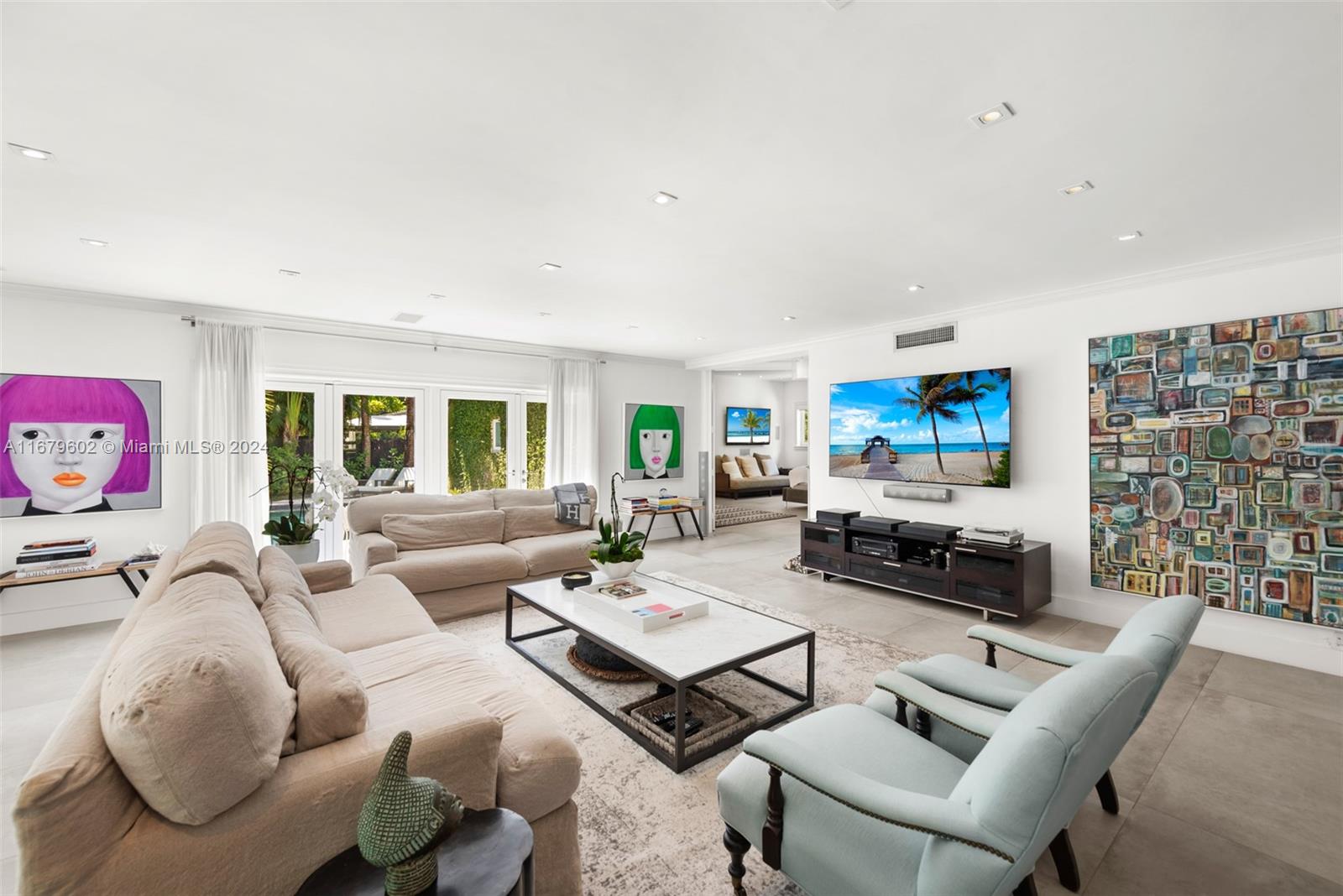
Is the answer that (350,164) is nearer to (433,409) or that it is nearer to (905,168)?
(905,168)

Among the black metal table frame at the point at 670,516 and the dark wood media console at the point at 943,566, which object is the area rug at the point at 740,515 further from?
the dark wood media console at the point at 943,566

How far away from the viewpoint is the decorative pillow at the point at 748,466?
10602 mm

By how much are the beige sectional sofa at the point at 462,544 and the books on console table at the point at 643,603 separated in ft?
2.46

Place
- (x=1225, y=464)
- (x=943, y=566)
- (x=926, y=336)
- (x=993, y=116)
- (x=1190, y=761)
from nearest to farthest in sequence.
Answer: (x=993, y=116)
(x=1190, y=761)
(x=1225, y=464)
(x=943, y=566)
(x=926, y=336)

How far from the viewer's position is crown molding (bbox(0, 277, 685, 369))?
3.96 metres

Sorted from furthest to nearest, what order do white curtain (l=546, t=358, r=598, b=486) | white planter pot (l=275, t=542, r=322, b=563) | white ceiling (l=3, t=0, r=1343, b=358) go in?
white curtain (l=546, t=358, r=598, b=486) → white planter pot (l=275, t=542, r=322, b=563) → white ceiling (l=3, t=0, r=1343, b=358)

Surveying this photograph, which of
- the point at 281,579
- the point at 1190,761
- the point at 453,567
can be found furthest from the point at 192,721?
the point at 1190,761

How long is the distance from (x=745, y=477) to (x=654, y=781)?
8501 millimetres

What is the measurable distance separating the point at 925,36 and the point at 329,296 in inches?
164

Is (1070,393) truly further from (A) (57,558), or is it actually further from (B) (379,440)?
(A) (57,558)

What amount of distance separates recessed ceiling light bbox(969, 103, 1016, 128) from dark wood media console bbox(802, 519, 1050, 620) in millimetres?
3018

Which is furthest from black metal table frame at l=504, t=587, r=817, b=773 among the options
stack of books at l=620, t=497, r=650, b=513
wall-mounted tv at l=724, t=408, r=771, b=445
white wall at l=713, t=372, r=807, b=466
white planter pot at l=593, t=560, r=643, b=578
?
wall-mounted tv at l=724, t=408, r=771, b=445

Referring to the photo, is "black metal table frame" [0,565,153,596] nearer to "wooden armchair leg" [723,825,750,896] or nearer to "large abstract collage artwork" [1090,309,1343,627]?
"wooden armchair leg" [723,825,750,896]

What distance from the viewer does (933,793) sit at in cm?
146
